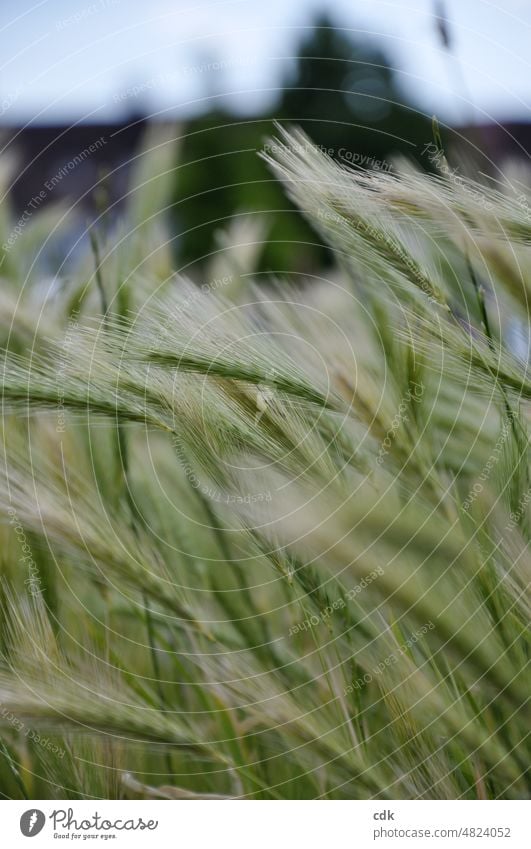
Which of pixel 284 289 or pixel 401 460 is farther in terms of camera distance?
pixel 284 289

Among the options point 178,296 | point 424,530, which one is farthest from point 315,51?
point 424,530

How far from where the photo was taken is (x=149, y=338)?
0.45m

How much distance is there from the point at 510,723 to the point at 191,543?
0.23 m

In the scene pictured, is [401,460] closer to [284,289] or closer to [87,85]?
[284,289]

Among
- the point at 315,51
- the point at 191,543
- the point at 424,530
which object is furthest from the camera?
the point at 315,51

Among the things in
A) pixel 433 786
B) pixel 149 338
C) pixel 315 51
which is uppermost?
pixel 315 51
